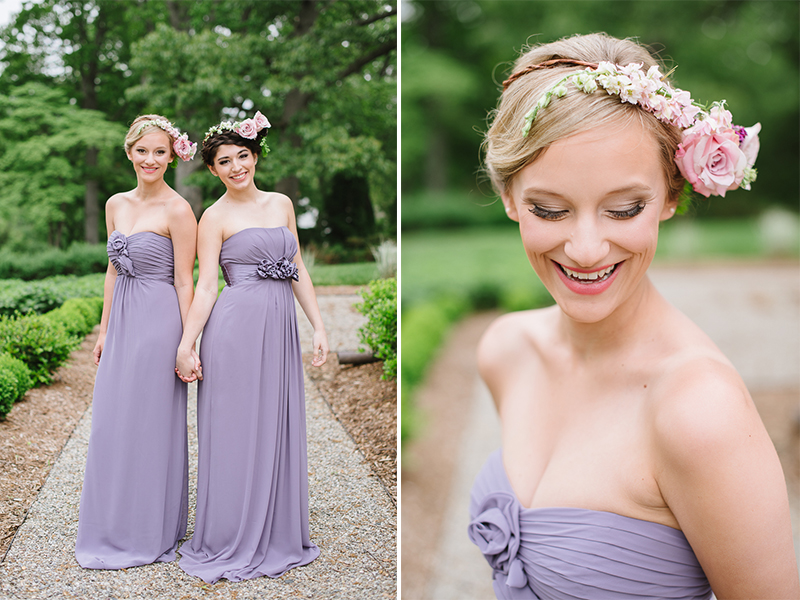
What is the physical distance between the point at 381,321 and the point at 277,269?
804mm

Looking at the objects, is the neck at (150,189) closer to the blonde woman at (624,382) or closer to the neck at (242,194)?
the neck at (242,194)

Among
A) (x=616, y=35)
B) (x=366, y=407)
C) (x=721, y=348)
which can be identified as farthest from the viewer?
(x=616, y=35)

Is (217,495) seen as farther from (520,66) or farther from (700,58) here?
(700,58)

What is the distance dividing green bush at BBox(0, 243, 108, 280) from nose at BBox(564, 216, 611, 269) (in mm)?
1971

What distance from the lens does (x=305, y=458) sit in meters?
2.66

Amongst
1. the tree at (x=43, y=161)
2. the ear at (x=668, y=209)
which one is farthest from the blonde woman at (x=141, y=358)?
the ear at (x=668, y=209)

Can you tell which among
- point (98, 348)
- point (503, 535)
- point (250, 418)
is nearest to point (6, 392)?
point (98, 348)

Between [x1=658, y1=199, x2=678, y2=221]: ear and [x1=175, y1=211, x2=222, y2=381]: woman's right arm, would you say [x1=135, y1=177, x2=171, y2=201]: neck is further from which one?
[x1=658, y1=199, x2=678, y2=221]: ear

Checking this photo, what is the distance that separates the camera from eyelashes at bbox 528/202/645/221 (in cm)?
168

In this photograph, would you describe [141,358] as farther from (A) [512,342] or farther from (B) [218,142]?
(A) [512,342]

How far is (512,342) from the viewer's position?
2.52 m

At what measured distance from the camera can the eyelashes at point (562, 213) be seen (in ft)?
5.51

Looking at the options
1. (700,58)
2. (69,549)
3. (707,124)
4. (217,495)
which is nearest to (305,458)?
(217,495)

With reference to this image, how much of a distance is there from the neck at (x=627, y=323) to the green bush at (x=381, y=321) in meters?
1.22
